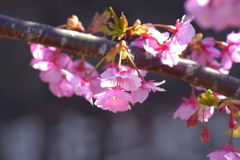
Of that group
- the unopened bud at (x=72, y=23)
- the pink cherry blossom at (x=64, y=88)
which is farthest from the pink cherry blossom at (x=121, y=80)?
the pink cherry blossom at (x=64, y=88)

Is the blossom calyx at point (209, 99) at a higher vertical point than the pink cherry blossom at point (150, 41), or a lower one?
lower

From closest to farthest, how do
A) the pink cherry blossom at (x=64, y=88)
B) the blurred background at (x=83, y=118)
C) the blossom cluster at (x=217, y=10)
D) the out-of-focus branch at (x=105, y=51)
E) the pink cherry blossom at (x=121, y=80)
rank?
1. the pink cherry blossom at (x=121, y=80)
2. the out-of-focus branch at (x=105, y=51)
3. the pink cherry blossom at (x=64, y=88)
4. the blossom cluster at (x=217, y=10)
5. the blurred background at (x=83, y=118)

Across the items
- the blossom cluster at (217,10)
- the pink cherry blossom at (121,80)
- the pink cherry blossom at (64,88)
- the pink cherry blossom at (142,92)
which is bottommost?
the pink cherry blossom at (64,88)

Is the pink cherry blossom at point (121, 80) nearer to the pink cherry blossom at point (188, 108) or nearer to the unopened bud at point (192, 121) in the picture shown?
the unopened bud at point (192, 121)

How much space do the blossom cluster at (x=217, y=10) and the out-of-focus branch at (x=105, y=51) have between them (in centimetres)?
66

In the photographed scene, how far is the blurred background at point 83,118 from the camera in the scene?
116 inches

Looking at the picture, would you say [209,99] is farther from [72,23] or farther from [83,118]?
[83,118]

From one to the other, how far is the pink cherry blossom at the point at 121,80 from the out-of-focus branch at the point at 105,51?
10 cm

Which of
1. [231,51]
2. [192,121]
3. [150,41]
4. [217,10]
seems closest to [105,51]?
[150,41]

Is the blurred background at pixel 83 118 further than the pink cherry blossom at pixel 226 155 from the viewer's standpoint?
Yes

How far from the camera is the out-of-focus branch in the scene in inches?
31.4

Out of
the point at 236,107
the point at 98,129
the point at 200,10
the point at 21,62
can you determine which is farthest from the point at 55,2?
the point at 236,107

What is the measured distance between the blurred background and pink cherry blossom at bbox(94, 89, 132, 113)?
7.34 feet

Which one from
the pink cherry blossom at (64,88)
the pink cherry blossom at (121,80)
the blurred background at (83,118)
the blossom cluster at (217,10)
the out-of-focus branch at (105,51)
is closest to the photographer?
the pink cherry blossom at (121,80)
